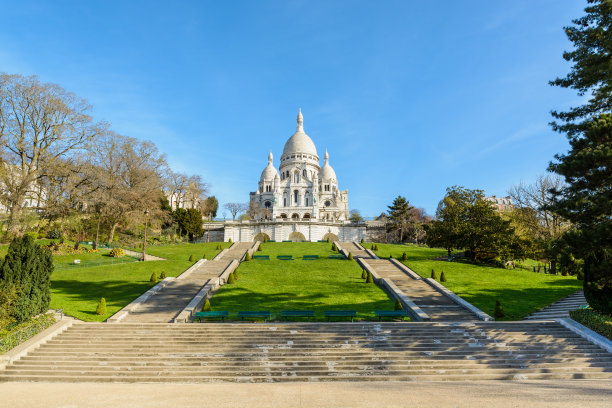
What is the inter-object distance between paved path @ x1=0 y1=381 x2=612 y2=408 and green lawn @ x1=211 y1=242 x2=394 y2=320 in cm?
757

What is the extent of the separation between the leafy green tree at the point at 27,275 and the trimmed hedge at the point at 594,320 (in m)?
25.6

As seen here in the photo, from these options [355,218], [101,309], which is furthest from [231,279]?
[355,218]

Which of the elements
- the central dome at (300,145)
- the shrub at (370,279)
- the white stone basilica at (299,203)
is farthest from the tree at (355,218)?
the shrub at (370,279)

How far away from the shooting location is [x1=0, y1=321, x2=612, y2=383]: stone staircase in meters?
12.9

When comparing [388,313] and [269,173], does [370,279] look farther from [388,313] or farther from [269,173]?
[269,173]

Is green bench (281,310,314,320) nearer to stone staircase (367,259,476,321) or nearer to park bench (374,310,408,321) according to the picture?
park bench (374,310,408,321)

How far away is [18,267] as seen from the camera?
16.0m

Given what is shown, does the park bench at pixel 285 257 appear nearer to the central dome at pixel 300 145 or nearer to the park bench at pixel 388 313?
the park bench at pixel 388 313

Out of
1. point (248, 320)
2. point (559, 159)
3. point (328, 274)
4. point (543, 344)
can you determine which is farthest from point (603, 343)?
point (328, 274)

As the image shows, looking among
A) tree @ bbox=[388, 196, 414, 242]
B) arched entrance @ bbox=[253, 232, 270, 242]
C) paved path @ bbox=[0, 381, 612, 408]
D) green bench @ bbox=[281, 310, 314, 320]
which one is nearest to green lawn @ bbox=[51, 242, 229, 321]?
paved path @ bbox=[0, 381, 612, 408]

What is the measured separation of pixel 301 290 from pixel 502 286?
603 inches

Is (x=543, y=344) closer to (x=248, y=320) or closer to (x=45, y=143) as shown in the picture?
(x=248, y=320)

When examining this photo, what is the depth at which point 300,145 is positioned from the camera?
362ft

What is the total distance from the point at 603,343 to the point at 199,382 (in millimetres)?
16544
